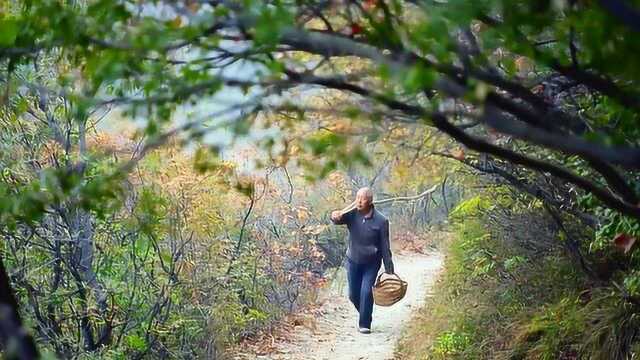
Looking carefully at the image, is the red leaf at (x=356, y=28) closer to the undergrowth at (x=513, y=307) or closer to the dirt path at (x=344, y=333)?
the undergrowth at (x=513, y=307)

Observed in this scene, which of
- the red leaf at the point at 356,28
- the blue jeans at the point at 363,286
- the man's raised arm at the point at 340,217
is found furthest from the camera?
the man's raised arm at the point at 340,217

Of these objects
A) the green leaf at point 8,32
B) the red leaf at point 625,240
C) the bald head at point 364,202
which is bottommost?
the green leaf at point 8,32

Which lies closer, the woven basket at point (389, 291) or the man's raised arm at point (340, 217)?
the woven basket at point (389, 291)

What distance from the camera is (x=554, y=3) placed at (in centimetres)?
207

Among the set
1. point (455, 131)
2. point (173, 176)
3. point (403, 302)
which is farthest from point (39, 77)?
point (403, 302)

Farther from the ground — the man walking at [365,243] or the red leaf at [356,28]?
the man walking at [365,243]

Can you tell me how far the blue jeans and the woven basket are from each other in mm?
107

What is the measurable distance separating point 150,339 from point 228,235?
7.43ft

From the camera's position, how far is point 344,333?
9.40m

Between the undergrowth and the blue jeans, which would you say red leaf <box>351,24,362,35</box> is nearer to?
the undergrowth

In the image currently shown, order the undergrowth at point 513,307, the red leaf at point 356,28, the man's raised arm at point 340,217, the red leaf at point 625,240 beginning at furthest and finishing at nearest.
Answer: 1. the man's raised arm at point 340,217
2. the undergrowth at point 513,307
3. the red leaf at point 625,240
4. the red leaf at point 356,28

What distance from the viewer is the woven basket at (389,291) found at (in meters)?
8.70

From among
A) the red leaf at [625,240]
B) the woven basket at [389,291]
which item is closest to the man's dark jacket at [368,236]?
the woven basket at [389,291]

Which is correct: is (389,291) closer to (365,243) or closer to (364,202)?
(365,243)
